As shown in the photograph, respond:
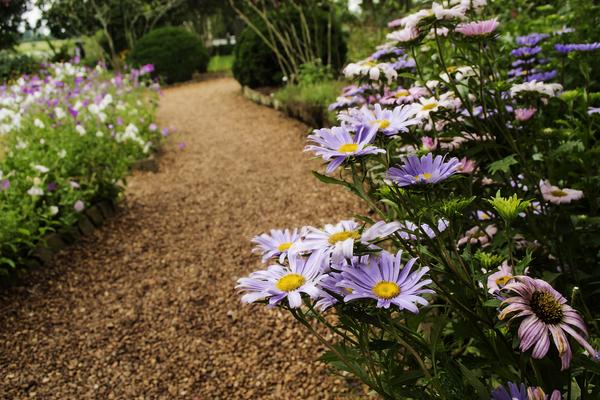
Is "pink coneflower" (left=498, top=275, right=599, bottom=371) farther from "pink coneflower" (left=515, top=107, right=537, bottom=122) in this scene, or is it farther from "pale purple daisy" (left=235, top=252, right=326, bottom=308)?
"pink coneflower" (left=515, top=107, right=537, bottom=122)

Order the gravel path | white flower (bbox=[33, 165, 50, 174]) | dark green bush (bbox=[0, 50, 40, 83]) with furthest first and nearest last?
dark green bush (bbox=[0, 50, 40, 83]) < white flower (bbox=[33, 165, 50, 174]) < the gravel path

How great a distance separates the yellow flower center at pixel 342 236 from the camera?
90 centimetres

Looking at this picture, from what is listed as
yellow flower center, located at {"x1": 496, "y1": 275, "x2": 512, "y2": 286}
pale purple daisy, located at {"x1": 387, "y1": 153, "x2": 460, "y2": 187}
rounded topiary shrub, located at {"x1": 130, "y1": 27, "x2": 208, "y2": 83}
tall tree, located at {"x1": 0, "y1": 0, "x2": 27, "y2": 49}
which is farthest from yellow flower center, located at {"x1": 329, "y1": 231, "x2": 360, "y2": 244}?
tall tree, located at {"x1": 0, "y1": 0, "x2": 27, "y2": 49}

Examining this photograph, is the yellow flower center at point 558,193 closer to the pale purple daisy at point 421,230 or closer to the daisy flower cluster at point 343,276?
the pale purple daisy at point 421,230

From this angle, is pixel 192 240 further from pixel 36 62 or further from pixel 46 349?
pixel 36 62

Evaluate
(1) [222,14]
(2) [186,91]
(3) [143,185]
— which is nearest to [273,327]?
(3) [143,185]

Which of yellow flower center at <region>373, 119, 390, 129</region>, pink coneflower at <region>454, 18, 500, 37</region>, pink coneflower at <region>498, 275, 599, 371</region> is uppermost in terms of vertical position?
pink coneflower at <region>454, 18, 500, 37</region>

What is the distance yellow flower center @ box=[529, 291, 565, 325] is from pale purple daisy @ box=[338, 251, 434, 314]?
0.16 metres

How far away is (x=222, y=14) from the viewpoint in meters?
19.0

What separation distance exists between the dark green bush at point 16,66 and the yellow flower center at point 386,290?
12.2m

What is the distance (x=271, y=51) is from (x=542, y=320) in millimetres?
7452

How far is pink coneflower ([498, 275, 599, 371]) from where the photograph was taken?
736mm

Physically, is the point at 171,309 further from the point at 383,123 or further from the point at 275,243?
the point at 383,123

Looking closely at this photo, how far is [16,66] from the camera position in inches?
476
